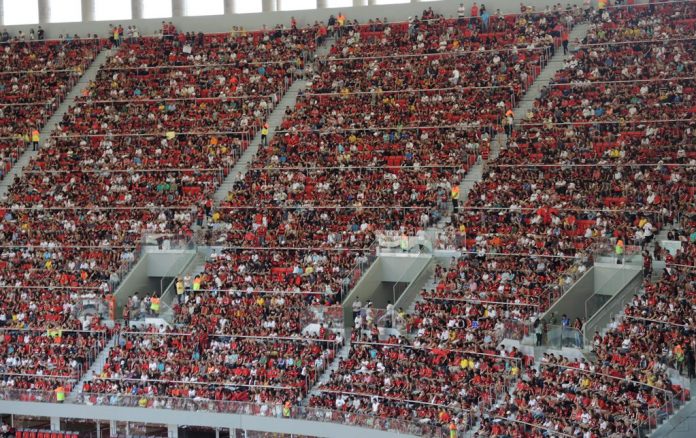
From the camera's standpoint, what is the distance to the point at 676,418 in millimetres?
27219

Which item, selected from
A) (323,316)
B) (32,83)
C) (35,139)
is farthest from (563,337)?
(32,83)

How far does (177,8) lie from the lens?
199ft

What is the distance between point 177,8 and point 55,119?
11.2m

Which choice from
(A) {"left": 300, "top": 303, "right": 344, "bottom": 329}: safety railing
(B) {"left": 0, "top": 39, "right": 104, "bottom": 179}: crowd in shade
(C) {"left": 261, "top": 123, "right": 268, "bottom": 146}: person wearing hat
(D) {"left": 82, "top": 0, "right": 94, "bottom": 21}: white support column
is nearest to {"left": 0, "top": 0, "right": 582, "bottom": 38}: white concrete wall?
(D) {"left": 82, "top": 0, "right": 94, "bottom": 21}: white support column

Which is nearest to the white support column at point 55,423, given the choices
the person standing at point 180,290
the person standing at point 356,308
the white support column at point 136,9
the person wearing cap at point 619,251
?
A: the person standing at point 180,290

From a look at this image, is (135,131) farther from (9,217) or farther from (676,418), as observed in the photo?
(676,418)

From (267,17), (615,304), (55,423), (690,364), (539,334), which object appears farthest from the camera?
(267,17)

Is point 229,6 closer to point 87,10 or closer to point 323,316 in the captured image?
point 87,10

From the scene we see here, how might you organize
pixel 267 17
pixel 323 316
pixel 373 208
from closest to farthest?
pixel 323 316 < pixel 373 208 < pixel 267 17

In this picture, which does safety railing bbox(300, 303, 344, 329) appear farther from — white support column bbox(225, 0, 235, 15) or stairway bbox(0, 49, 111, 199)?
white support column bbox(225, 0, 235, 15)

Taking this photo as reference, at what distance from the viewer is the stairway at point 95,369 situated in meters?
36.2

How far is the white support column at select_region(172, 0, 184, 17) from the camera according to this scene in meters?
60.7

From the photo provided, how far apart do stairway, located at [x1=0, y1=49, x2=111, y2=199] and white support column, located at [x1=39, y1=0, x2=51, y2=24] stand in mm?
8644

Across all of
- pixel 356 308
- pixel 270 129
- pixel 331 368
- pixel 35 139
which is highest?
pixel 270 129
